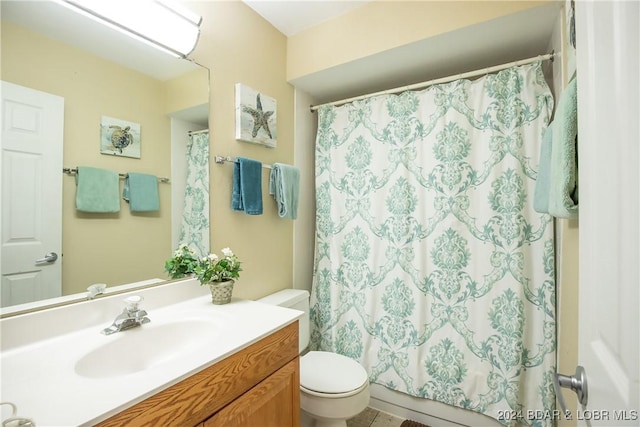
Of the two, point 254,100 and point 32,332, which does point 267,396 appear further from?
point 254,100

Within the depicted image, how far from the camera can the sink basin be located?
0.81 meters

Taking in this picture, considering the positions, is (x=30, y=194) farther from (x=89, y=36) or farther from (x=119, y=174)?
(x=89, y=36)

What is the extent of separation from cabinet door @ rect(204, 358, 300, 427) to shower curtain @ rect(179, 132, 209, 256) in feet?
2.21

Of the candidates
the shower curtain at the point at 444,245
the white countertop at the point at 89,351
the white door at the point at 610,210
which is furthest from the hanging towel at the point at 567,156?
the white countertop at the point at 89,351

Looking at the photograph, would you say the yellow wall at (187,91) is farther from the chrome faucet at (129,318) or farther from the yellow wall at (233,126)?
the chrome faucet at (129,318)

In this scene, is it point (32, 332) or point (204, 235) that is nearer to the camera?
point (32, 332)

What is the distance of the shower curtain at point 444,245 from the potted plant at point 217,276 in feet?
2.80

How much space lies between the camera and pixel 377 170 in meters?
1.78

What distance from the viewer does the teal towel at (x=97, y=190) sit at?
0.95 m

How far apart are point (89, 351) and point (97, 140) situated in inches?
28.1

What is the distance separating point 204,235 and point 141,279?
0.32 meters

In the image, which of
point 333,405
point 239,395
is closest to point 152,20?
point 239,395

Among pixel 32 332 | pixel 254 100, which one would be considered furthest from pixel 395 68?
pixel 32 332

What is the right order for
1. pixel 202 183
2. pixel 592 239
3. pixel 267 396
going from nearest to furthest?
pixel 592 239
pixel 267 396
pixel 202 183
